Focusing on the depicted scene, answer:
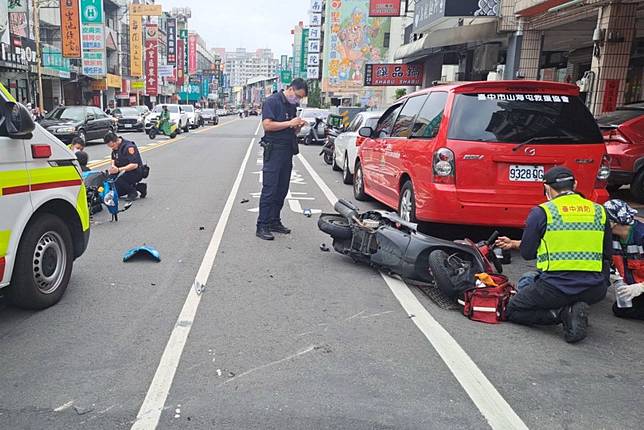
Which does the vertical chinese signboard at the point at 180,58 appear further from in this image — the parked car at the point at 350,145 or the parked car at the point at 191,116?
the parked car at the point at 350,145

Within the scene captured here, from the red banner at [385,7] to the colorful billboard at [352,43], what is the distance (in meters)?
28.6

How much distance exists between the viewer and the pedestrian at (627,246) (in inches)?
176

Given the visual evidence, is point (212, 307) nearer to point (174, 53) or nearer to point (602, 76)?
point (602, 76)

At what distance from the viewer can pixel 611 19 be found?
11.9 metres

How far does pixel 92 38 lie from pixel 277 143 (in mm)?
37551

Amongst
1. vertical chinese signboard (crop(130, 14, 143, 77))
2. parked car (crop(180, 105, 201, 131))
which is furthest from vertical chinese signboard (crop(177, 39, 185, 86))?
parked car (crop(180, 105, 201, 131))

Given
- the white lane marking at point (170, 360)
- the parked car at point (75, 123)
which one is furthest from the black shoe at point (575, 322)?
the parked car at point (75, 123)

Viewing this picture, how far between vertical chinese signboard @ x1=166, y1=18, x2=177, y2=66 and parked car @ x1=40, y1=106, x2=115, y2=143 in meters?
60.3

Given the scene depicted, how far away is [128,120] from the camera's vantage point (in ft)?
103

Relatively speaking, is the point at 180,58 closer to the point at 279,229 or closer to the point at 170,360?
the point at 279,229

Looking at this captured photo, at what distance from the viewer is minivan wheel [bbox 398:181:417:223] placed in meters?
6.57

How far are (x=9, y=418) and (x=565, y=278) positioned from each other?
362cm

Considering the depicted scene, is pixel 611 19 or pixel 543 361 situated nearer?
pixel 543 361

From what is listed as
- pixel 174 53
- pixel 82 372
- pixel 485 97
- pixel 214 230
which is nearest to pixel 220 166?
pixel 214 230
